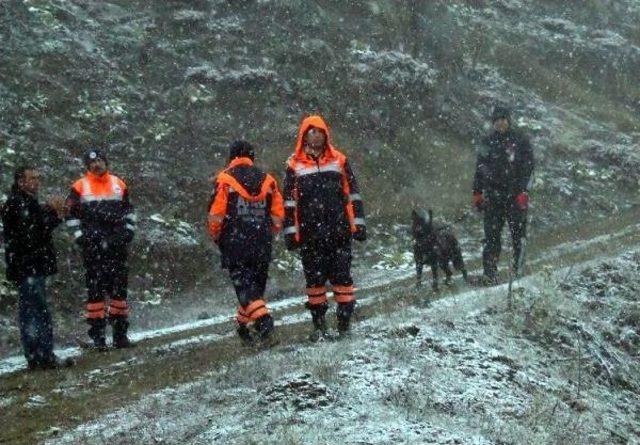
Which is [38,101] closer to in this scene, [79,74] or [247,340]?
[79,74]

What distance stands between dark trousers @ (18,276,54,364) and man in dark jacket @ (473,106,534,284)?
255 inches

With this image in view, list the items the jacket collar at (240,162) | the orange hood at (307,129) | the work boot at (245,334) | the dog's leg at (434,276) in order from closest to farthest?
the orange hood at (307,129), the jacket collar at (240,162), the work boot at (245,334), the dog's leg at (434,276)

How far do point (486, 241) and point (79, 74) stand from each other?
35.8 feet

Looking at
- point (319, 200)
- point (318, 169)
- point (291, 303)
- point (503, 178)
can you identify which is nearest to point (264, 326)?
point (319, 200)

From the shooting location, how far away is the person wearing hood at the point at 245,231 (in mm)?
7809

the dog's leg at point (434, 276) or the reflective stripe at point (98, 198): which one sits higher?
the reflective stripe at point (98, 198)

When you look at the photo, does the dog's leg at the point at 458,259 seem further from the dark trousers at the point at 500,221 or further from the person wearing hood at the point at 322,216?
the person wearing hood at the point at 322,216

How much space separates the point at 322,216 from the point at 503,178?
4456 millimetres

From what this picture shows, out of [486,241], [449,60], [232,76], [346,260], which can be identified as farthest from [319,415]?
[449,60]

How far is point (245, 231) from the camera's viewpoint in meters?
7.82

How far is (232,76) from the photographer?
2003 cm

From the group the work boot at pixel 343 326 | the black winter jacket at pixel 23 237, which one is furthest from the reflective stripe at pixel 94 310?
the work boot at pixel 343 326

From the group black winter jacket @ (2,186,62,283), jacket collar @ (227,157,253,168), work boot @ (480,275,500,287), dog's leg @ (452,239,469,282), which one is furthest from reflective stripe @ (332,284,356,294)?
dog's leg @ (452,239,469,282)

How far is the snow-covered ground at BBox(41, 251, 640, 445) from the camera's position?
5.22 meters
